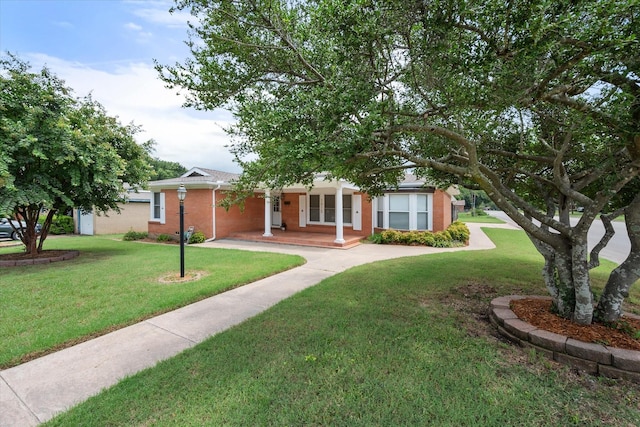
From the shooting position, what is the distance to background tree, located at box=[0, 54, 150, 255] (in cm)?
714

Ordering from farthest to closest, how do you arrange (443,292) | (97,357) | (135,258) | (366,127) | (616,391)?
1. (135,258)
2. (443,292)
3. (97,357)
4. (366,127)
5. (616,391)

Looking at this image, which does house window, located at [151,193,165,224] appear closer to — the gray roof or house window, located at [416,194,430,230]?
the gray roof

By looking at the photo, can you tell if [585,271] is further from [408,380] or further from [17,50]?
[17,50]

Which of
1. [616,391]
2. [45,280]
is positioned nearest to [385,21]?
[616,391]

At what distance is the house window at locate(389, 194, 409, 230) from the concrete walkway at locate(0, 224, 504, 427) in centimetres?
884

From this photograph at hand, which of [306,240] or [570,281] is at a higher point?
[570,281]

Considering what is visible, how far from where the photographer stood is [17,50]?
25.9 feet

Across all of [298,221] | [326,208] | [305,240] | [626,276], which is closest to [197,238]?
[305,240]

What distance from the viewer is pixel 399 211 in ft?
45.5

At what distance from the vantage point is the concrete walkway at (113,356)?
2.61 m

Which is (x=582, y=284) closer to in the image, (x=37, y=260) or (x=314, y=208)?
(x=314, y=208)

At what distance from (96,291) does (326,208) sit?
10.9 m

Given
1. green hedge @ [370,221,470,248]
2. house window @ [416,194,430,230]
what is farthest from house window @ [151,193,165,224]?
house window @ [416,194,430,230]

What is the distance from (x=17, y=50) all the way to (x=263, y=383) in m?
11.2
